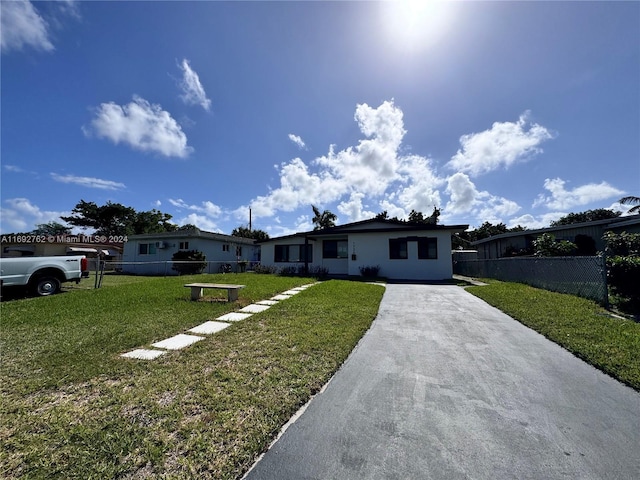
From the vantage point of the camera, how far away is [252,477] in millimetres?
1531

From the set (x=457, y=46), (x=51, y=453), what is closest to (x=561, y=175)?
(x=457, y=46)

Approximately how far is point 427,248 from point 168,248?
1811 cm

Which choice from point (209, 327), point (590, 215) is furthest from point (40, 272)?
point (590, 215)

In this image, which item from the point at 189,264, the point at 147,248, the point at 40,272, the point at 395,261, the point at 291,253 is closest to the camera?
the point at 40,272

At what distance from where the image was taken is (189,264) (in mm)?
16219

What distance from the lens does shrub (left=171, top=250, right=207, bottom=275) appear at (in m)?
16.2

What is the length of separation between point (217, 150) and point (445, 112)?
37.1 ft

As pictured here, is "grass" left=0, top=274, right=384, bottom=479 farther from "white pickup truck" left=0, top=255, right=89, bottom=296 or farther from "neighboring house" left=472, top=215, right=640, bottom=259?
"neighboring house" left=472, top=215, right=640, bottom=259

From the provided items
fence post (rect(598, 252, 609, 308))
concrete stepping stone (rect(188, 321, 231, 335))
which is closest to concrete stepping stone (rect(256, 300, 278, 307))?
concrete stepping stone (rect(188, 321, 231, 335))

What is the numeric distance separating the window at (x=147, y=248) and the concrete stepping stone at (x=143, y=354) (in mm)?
19254

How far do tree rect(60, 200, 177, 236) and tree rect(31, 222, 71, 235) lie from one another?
21.2 feet

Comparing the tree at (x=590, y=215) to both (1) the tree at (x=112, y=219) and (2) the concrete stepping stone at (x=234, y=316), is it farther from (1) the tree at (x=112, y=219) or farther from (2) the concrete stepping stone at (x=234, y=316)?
(1) the tree at (x=112, y=219)

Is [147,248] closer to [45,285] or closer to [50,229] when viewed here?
[45,285]

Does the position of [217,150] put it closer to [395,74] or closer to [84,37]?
[84,37]
